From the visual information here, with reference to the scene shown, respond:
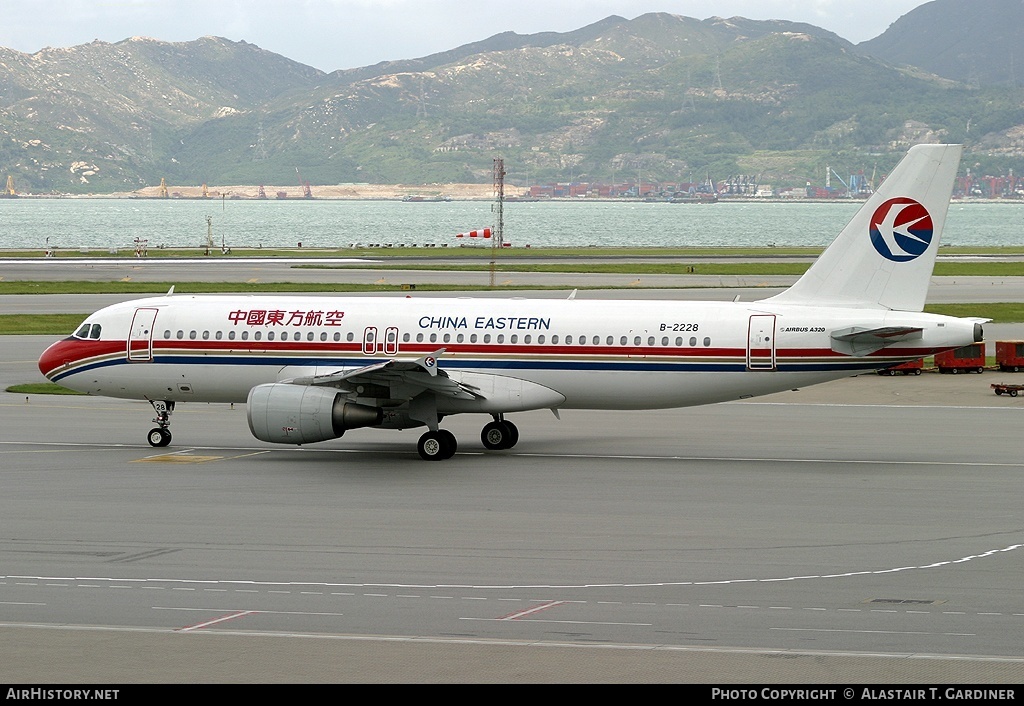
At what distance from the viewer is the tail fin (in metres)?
32.6

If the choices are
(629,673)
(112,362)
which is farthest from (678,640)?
(112,362)

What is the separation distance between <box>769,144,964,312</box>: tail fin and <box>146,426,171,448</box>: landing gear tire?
17.5m

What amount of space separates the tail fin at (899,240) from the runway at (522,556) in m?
4.16

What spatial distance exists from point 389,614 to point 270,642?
2.18 meters

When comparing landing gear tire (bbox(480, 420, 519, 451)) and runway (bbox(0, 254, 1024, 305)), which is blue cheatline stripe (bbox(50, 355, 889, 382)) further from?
runway (bbox(0, 254, 1024, 305))

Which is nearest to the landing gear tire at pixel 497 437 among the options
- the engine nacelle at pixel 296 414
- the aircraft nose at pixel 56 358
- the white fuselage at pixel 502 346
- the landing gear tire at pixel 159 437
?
the white fuselage at pixel 502 346

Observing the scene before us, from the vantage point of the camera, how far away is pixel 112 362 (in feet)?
119

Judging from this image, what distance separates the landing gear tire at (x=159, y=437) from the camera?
1394 inches

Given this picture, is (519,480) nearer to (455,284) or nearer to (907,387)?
(907,387)

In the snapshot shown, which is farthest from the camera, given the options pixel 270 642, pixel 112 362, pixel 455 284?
pixel 455 284

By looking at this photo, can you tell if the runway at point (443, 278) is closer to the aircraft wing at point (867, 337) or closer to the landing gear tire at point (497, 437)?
the landing gear tire at point (497, 437)

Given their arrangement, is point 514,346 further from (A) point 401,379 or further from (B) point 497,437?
(A) point 401,379

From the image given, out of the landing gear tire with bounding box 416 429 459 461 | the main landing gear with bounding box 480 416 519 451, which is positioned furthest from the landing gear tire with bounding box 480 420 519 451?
the landing gear tire with bounding box 416 429 459 461
